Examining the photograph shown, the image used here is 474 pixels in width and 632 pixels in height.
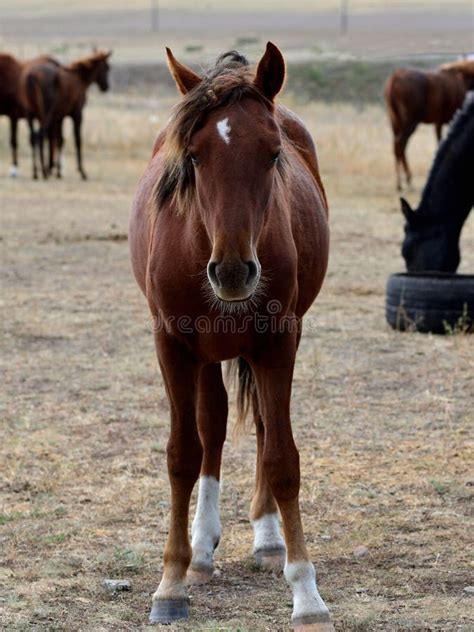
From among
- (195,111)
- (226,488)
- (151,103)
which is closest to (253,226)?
(195,111)

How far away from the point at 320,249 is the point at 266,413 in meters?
0.94

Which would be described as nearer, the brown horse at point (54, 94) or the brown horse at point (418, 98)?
the brown horse at point (54, 94)

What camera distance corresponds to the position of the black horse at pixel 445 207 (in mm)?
8516

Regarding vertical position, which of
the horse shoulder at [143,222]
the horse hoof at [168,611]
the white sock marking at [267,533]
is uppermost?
the horse shoulder at [143,222]

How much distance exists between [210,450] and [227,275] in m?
1.42

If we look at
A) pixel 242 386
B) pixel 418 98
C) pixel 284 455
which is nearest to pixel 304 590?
pixel 284 455

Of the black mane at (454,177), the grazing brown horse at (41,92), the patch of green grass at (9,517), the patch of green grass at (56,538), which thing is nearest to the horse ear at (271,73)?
the patch of green grass at (56,538)

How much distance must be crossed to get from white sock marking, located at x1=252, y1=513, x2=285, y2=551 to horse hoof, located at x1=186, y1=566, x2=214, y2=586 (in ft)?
0.77

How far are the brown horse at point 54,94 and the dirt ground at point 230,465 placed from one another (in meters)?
7.52

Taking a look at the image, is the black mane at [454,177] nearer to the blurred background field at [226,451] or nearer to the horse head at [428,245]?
the horse head at [428,245]

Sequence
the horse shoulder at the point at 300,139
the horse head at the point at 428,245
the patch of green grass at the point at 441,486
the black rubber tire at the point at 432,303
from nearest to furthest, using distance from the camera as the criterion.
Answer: the horse shoulder at the point at 300,139 → the patch of green grass at the point at 441,486 → the black rubber tire at the point at 432,303 → the horse head at the point at 428,245

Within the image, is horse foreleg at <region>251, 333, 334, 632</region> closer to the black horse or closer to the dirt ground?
A: the dirt ground

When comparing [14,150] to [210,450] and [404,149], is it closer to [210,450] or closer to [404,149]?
[404,149]

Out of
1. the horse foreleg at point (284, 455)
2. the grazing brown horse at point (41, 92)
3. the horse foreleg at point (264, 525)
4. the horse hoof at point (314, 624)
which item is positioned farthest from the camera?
the grazing brown horse at point (41, 92)
